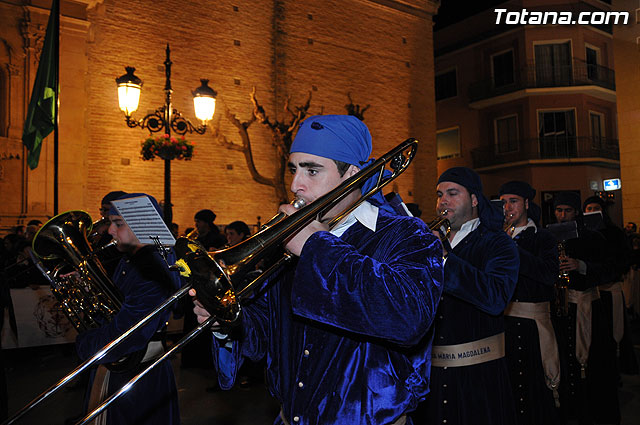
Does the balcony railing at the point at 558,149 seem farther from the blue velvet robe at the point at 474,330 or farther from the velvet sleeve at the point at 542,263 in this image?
the blue velvet robe at the point at 474,330

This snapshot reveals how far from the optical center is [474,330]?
134 inches

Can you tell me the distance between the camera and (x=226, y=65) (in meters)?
16.5

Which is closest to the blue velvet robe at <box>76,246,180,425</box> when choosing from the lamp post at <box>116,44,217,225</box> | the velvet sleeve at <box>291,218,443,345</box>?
the velvet sleeve at <box>291,218,443,345</box>

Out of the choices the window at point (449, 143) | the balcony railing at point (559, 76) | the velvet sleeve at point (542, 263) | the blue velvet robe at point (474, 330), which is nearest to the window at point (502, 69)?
the balcony railing at point (559, 76)

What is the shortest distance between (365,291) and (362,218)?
529 millimetres

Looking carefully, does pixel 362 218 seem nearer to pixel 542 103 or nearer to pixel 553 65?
pixel 542 103

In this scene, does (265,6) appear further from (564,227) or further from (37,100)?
(564,227)

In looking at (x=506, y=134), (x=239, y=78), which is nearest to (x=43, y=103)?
(x=239, y=78)

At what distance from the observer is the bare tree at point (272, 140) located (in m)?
15.5

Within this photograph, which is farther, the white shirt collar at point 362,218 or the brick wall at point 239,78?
the brick wall at point 239,78

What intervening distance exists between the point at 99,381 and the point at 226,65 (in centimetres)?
1424

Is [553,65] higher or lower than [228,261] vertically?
higher

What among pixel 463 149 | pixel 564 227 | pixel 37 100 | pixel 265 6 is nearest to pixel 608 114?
pixel 463 149

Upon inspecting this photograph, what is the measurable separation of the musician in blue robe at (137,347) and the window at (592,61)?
27.9 m
